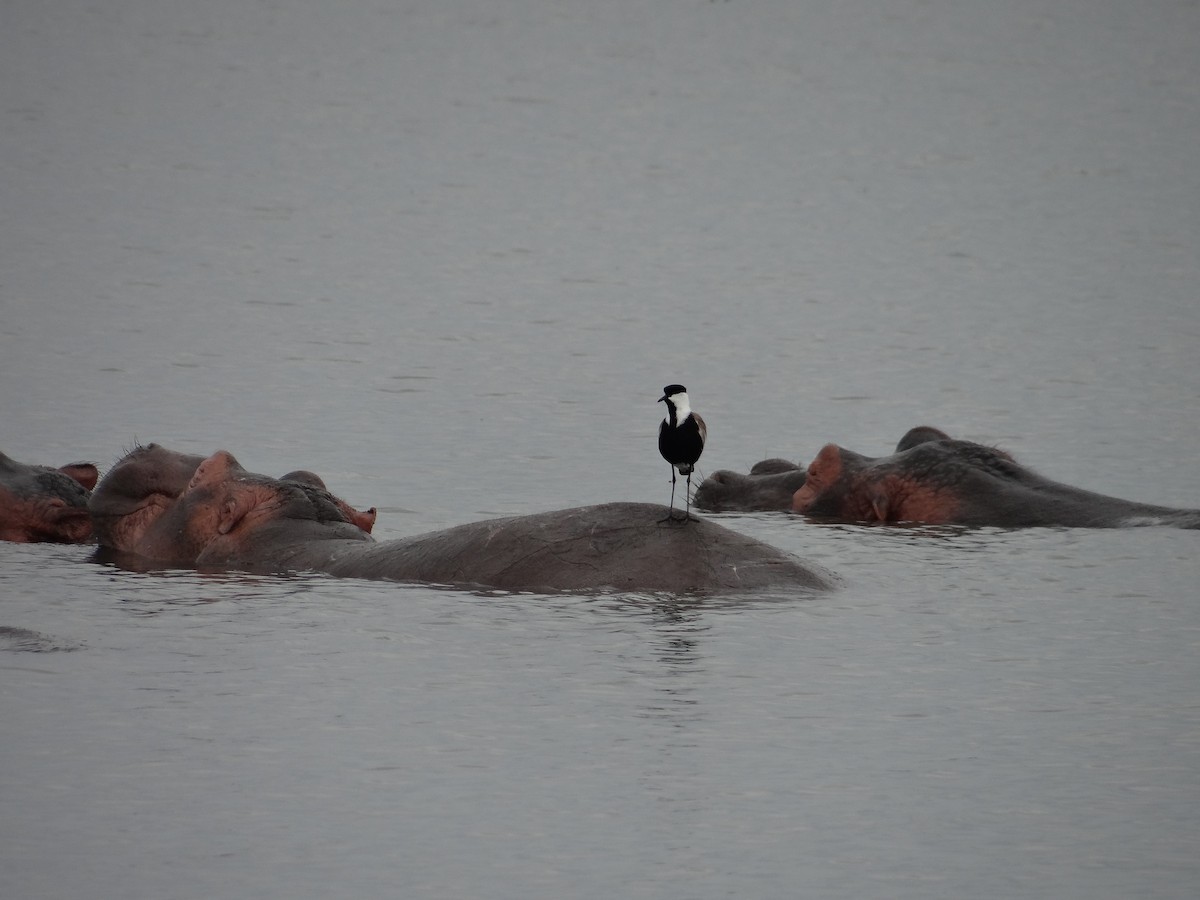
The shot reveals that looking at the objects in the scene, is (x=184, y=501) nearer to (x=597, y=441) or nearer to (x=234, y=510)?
(x=234, y=510)

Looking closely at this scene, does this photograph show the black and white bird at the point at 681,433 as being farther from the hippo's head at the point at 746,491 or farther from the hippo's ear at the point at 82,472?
the hippo's ear at the point at 82,472

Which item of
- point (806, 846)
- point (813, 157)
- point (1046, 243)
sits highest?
point (813, 157)

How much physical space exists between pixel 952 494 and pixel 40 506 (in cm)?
496

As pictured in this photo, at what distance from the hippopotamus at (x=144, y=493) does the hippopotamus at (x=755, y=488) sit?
2.73 metres

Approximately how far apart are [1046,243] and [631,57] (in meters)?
21.3

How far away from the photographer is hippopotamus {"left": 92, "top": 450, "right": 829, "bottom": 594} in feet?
32.0

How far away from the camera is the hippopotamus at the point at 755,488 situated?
13.3 meters

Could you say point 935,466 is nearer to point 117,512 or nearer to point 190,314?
point 117,512

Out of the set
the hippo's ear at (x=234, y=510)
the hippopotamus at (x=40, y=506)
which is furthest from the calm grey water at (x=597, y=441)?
the hippo's ear at (x=234, y=510)

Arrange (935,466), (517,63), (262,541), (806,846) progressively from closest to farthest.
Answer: (806,846), (262,541), (935,466), (517,63)

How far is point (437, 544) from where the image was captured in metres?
10.4

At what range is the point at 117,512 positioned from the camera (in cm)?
1131

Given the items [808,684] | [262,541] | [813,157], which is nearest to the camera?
[808,684]

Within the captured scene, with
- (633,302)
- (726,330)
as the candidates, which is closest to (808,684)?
(726,330)
